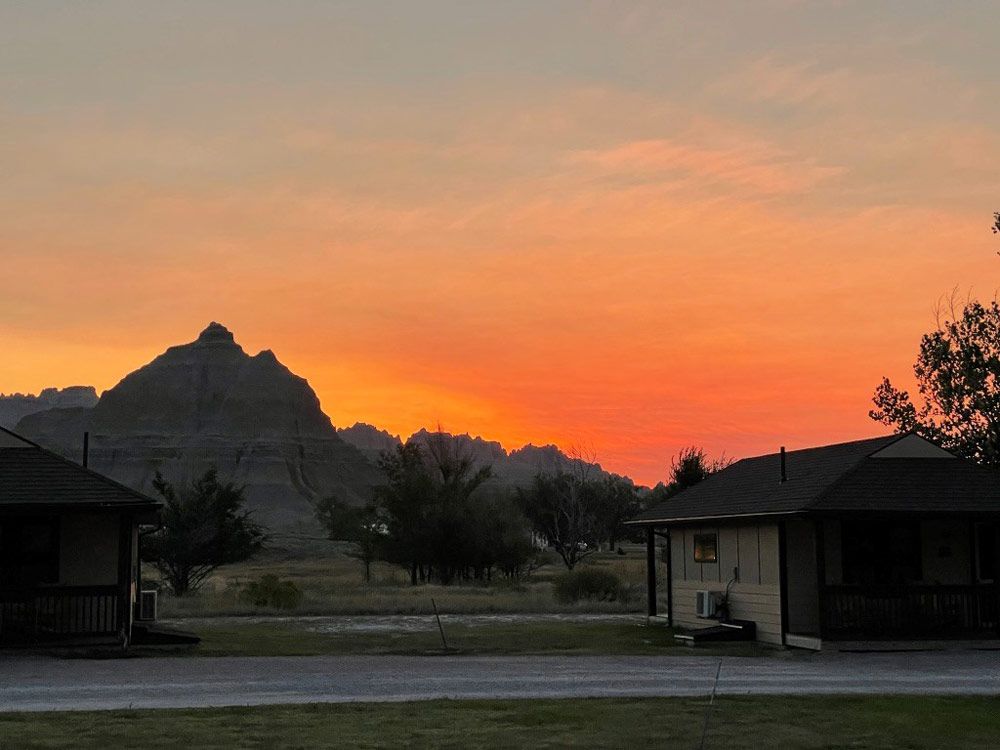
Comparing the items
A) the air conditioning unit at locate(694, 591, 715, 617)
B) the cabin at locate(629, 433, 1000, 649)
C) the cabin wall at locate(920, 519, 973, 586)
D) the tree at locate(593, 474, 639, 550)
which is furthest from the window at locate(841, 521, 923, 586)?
the tree at locate(593, 474, 639, 550)

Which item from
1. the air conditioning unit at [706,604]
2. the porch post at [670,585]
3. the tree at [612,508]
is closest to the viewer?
the air conditioning unit at [706,604]

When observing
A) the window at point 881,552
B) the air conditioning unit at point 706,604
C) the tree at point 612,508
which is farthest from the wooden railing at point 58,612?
the tree at point 612,508

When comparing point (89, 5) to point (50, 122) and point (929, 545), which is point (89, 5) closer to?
point (50, 122)

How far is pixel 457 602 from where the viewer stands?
129 feet

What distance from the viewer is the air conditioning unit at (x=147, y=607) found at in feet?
89.2

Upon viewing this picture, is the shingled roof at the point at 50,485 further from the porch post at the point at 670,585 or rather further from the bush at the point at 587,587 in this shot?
the bush at the point at 587,587

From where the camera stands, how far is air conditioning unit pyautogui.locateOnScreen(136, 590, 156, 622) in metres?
27.2

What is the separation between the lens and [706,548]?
2952 centimetres

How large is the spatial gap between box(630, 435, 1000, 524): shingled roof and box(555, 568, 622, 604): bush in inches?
406

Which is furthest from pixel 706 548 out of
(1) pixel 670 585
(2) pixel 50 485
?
(2) pixel 50 485

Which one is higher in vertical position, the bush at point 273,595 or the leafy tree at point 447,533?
the leafy tree at point 447,533

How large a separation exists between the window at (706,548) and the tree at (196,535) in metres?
21.2

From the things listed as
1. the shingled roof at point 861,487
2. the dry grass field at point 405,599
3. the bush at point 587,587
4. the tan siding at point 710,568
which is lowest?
the dry grass field at point 405,599

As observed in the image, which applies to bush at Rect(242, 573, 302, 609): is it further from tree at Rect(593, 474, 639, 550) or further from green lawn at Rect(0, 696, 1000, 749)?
tree at Rect(593, 474, 639, 550)
